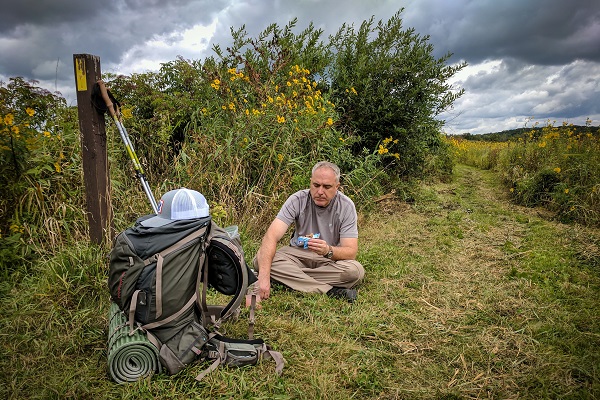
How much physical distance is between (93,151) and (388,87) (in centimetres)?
560

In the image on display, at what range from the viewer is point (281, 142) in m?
4.82

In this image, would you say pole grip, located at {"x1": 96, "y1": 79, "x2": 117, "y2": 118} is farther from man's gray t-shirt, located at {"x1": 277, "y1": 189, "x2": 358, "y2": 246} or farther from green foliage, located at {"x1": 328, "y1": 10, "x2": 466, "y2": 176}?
green foliage, located at {"x1": 328, "y1": 10, "x2": 466, "y2": 176}

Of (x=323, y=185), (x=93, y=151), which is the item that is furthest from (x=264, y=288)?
(x=93, y=151)

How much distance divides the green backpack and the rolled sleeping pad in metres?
0.04

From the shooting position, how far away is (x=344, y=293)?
328 centimetres

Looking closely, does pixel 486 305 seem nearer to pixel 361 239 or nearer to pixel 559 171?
pixel 361 239

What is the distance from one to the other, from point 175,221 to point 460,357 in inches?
81.2

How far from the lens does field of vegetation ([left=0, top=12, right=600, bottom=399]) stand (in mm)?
2201

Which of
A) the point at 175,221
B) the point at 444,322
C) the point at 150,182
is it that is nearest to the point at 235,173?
the point at 150,182

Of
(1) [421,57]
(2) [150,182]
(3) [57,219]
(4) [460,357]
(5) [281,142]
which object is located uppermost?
(1) [421,57]

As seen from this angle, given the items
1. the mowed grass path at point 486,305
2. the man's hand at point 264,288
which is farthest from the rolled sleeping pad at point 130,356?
the mowed grass path at point 486,305

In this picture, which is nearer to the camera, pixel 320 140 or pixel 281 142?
pixel 281 142

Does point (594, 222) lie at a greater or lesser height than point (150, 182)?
lesser

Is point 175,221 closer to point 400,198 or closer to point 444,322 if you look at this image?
point 444,322
